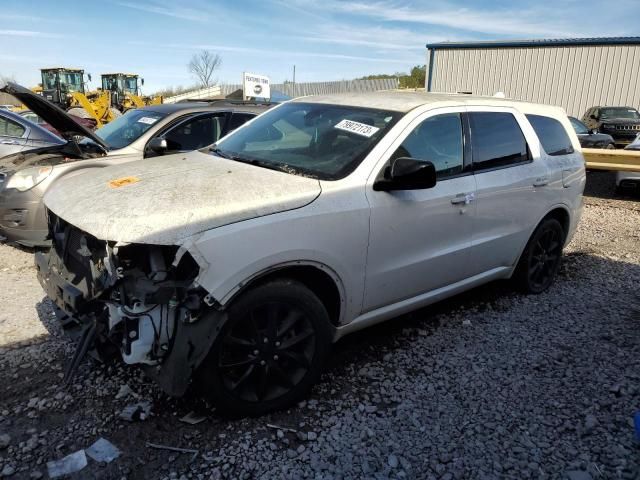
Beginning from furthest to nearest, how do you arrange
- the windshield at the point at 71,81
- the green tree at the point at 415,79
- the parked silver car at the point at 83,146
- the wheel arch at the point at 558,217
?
the green tree at the point at 415,79
the windshield at the point at 71,81
the parked silver car at the point at 83,146
the wheel arch at the point at 558,217

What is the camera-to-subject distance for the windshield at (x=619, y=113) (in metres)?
18.7

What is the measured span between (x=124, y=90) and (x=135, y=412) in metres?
28.7

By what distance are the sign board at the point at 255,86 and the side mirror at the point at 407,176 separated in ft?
38.9

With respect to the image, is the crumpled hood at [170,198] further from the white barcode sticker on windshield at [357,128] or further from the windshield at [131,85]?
the windshield at [131,85]

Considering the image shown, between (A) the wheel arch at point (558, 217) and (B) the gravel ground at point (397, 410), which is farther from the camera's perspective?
(A) the wheel arch at point (558, 217)

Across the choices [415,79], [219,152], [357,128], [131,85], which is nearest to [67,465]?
[219,152]

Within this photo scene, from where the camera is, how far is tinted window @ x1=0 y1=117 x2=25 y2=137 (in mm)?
6621

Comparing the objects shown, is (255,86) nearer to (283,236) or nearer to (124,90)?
(283,236)

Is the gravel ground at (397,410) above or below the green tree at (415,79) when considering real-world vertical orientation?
below

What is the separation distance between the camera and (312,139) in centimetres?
355

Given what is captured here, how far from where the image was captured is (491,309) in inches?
179

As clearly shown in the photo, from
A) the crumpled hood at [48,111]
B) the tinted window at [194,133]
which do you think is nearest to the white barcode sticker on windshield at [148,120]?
the tinted window at [194,133]

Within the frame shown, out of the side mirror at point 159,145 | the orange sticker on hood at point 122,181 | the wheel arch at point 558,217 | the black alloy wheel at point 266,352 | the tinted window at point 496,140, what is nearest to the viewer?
the black alloy wheel at point 266,352

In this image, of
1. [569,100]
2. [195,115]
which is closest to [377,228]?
[195,115]
